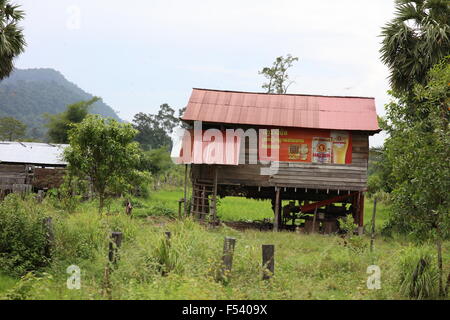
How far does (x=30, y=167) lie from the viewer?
29219mm

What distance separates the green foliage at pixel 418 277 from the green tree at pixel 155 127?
190 feet

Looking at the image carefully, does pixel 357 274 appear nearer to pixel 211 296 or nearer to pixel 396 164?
pixel 396 164

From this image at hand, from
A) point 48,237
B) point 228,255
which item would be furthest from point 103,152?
point 228,255

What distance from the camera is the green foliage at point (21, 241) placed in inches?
413

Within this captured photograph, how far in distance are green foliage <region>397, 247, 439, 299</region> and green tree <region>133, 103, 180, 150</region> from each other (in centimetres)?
5804

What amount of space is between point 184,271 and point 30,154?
25993 millimetres

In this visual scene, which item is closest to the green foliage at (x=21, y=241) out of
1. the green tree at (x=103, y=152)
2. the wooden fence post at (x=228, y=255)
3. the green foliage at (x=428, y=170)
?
the wooden fence post at (x=228, y=255)

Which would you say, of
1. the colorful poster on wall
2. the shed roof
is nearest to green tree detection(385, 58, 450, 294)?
the colorful poster on wall

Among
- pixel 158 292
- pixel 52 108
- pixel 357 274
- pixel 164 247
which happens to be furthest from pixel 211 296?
pixel 52 108

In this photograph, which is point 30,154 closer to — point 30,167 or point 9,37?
point 30,167

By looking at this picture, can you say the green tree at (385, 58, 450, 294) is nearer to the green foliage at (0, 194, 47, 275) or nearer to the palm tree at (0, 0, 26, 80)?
the green foliage at (0, 194, 47, 275)

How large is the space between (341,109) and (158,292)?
626 inches

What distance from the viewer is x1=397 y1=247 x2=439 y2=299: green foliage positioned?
9180mm
